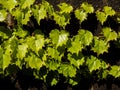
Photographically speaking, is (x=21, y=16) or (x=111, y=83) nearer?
(x=21, y=16)

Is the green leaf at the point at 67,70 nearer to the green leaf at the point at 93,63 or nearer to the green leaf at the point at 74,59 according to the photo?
the green leaf at the point at 74,59

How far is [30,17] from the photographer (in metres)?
3.45

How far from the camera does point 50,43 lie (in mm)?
3404

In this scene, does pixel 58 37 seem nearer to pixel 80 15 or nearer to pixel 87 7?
pixel 80 15

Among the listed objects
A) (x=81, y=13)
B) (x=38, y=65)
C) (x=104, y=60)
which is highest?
(x=81, y=13)

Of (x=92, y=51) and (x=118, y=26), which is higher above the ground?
(x=118, y=26)

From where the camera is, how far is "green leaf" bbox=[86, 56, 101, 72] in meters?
3.52

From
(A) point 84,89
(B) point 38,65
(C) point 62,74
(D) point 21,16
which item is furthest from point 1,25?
(A) point 84,89

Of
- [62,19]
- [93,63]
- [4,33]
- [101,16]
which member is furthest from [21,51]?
[101,16]

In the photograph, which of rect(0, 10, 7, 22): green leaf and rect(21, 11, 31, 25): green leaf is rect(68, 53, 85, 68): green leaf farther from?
rect(0, 10, 7, 22): green leaf

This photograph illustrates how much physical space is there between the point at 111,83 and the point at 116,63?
0.22 meters

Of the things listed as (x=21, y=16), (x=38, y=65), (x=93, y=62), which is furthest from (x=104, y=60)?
(x=21, y=16)

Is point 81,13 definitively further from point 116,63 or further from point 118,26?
point 116,63

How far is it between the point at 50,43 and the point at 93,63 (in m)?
0.49
